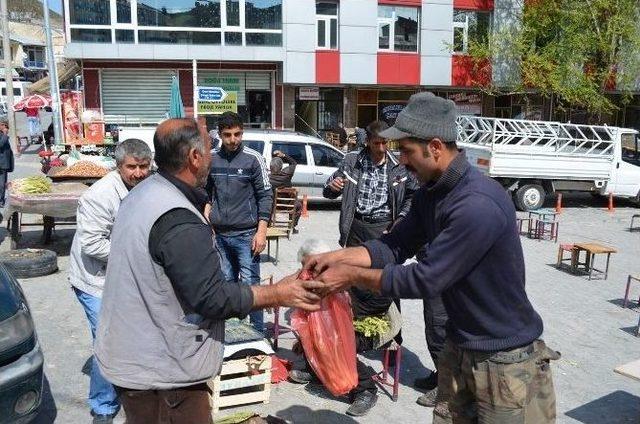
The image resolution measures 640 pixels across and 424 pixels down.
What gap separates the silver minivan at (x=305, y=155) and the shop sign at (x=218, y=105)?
6.22 m

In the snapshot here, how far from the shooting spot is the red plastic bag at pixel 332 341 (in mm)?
4188

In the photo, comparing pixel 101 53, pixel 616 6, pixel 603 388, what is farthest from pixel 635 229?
pixel 101 53

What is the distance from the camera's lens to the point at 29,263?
7762mm

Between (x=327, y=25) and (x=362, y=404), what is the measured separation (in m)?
18.6

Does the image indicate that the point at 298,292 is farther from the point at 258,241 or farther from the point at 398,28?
the point at 398,28

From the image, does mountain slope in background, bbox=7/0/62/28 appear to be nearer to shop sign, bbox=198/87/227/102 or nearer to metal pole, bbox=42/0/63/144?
metal pole, bbox=42/0/63/144

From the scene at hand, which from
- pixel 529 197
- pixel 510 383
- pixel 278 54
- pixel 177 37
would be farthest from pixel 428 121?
pixel 177 37

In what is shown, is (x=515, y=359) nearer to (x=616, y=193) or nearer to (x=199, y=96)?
(x=616, y=193)

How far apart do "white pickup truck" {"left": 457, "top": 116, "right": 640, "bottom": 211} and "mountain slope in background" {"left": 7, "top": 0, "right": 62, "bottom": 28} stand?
299ft

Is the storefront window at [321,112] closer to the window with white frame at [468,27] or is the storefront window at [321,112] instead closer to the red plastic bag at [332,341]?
the window with white frame at [468,27]

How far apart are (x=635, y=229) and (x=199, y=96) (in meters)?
13.3

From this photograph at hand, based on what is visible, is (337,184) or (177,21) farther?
(177,21)

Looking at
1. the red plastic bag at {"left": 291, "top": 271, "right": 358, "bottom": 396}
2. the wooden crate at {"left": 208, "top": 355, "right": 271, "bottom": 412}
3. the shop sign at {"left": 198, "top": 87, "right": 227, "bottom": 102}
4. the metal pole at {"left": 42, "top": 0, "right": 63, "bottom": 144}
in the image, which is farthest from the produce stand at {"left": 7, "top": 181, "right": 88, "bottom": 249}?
the metal pole at {"left": 42, "top": 0, "right": 63, "bottom": 144}

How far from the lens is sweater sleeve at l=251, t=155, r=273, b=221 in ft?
17.4
